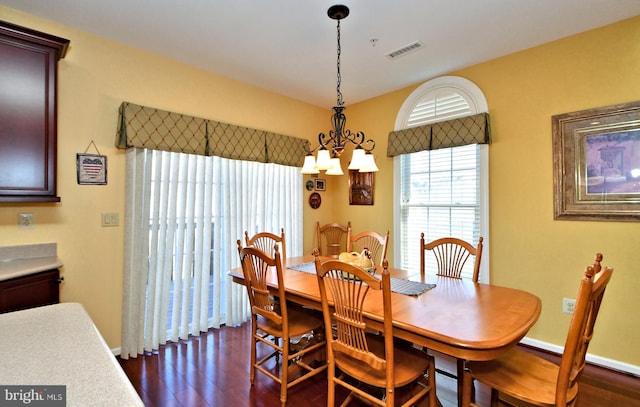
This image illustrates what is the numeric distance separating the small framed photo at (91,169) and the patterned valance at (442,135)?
2.98 m

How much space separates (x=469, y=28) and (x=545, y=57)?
0.86m

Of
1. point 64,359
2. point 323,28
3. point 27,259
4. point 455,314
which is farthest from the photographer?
point 323,28

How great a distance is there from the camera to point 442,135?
130 inches

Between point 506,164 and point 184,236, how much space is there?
3246mm

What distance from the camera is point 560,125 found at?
8.66ft

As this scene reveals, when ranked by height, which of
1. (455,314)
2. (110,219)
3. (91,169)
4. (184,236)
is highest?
(91,169)

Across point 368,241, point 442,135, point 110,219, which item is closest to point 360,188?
point 368,241

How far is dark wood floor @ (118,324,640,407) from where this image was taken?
6.77 feet

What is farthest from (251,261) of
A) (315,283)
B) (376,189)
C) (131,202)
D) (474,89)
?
(474,89)

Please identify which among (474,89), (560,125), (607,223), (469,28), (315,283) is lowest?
(315,283)

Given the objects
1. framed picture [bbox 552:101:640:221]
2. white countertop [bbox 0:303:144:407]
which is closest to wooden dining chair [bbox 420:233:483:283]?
framed picture [bbox 552:101:640:221]

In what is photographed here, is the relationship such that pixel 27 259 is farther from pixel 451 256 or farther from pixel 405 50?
pixel 405 50

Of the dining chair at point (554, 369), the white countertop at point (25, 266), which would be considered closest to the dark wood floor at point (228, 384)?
the dining chair at point (554, 369)

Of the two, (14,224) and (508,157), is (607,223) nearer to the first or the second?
(508,157)
